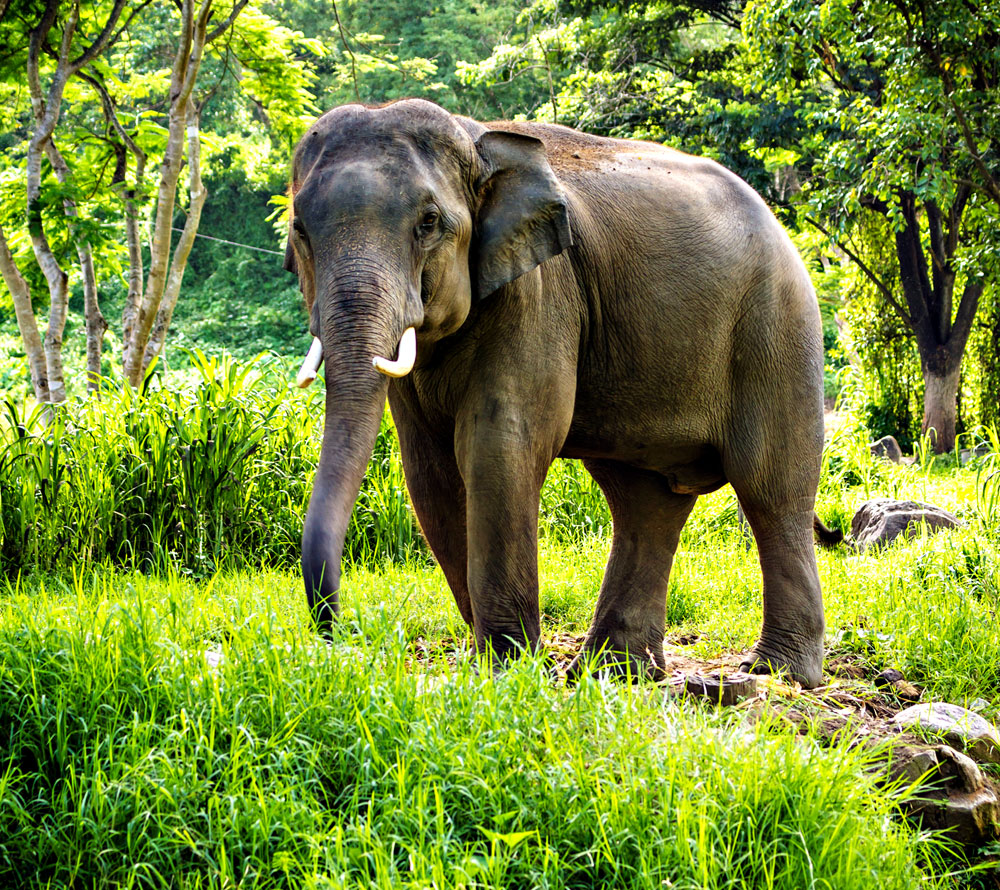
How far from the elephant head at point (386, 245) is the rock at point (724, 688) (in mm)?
1391

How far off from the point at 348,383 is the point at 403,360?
179 millimetres

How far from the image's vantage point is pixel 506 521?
366 centimetres

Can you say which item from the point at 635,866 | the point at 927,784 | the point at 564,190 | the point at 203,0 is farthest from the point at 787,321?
the point at 203,0

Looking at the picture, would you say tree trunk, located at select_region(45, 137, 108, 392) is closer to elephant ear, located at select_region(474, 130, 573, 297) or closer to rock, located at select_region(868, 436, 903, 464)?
elephant ear, located at select_region(474, 130, 573, 297)

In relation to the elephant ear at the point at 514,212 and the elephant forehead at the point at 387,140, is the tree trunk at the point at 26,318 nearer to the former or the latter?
the elephant forehead at the point at 387,140

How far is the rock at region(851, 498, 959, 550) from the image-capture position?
7.58 m

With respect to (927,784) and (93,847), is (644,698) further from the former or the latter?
(93,847)

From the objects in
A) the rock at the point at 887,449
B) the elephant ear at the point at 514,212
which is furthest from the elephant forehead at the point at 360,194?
the rock at the point at 887,449

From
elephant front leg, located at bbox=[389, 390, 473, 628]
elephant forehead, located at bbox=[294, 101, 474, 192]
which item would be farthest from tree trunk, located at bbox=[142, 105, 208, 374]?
elephant forehead, located at bbox=[294, 101, 474, 192]

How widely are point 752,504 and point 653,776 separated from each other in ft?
6.03

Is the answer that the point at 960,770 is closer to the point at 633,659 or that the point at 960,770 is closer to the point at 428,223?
the point at 633,659

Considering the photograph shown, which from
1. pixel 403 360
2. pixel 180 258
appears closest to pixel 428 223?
pixel 403 360

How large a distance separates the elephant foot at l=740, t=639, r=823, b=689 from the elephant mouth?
206 cm

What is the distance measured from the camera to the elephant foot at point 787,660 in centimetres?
445
